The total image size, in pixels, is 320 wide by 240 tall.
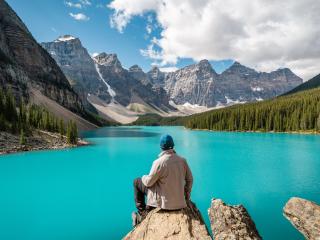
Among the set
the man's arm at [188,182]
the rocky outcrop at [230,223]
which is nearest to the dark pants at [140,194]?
the man's arm at [188,182]

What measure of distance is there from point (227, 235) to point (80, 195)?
15.5 metres

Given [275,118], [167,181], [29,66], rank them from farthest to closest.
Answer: [29,66], [275,118], [167,181]

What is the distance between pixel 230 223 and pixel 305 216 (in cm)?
433

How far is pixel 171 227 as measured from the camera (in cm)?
878

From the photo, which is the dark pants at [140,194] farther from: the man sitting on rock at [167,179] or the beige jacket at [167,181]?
the beige jacket at [167,181]

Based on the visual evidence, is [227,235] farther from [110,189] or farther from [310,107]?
[310,107]

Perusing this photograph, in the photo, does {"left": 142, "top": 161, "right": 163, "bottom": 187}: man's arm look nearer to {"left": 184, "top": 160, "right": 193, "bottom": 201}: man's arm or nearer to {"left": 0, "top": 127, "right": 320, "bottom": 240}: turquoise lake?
{"left": 184, "top": 160, "right": 193, "bottom": 201}: man's arm

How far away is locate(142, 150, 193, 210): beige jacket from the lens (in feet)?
29.4

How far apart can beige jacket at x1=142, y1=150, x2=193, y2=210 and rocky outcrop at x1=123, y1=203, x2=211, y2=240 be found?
0.28 metres

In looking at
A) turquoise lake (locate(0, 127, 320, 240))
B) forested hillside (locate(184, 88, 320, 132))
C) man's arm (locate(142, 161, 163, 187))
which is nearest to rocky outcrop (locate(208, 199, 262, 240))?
man's arm (locate(142, 161, 163, 187))

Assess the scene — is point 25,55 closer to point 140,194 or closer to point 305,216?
point 140,194

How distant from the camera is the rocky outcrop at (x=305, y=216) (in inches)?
458

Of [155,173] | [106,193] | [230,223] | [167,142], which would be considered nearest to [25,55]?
[106,193]

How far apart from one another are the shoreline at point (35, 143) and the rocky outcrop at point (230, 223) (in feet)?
160
